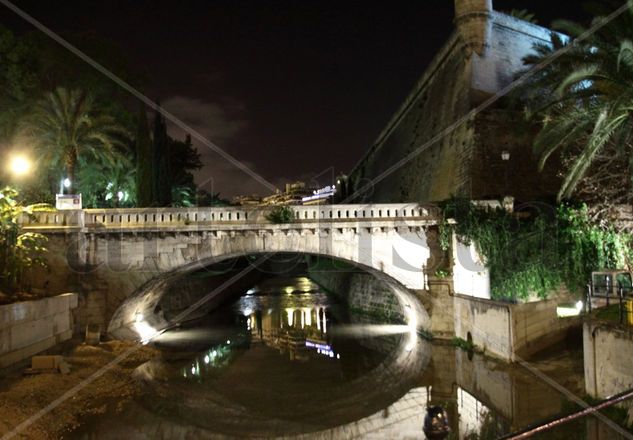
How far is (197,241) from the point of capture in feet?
66.5

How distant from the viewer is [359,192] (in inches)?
1853

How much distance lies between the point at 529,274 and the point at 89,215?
16456 mm

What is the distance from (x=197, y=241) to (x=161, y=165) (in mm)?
10283

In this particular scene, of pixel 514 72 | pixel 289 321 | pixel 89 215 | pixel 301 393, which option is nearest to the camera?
pixel 301 393

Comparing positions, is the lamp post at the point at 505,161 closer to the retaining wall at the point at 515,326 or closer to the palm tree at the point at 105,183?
the retaining wall at the point at 515,326

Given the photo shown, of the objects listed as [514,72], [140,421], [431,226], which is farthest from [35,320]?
[514,72]

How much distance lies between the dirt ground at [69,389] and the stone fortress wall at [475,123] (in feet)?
50.7

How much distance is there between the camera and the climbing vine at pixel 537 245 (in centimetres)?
1839

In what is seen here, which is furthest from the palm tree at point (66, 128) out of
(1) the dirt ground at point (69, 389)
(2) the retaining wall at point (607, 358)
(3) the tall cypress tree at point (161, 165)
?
(2) the retaining wall at point (607, 358)

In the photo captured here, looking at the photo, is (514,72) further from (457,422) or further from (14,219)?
(14,219)

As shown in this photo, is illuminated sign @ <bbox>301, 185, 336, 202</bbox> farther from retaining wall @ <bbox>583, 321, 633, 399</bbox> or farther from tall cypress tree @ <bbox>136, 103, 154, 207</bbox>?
retaining wall @ <bbox>583, 321, 633, 399</bbox>

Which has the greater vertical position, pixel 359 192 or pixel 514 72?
pixel 514 72

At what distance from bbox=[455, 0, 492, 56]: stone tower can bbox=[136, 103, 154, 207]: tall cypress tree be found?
54.6 ft

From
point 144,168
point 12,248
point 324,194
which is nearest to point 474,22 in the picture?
point 144,168
